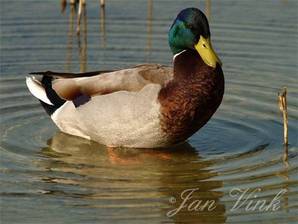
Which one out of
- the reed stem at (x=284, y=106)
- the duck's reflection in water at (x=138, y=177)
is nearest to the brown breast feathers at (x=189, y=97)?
the duck's reflection in water at (x=138, y=177)

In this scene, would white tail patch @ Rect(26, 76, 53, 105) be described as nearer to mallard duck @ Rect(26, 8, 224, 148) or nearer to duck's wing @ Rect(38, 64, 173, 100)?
duck's wing @ Rect(38, 64, 173, 100)

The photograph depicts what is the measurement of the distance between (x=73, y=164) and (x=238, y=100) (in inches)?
89.1

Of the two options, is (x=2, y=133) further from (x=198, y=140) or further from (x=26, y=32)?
(x=26, y=32)

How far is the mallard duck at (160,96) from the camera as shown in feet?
26.5

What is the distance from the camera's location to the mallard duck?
8078mm

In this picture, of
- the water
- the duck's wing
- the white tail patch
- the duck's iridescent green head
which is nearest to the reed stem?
the water

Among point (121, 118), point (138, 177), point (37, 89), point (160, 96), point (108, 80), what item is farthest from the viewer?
point (37, 89)

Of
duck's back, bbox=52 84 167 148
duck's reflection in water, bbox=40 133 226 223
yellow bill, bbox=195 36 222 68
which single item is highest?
yellow bill, bbox=195 36 222 68

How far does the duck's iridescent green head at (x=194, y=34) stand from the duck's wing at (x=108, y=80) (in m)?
0.26

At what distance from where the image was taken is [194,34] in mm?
8266

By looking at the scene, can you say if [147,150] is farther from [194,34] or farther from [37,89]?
[37,89]

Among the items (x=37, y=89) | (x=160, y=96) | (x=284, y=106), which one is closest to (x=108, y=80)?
(x=160, y=96)

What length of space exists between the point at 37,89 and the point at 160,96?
155 centimetres

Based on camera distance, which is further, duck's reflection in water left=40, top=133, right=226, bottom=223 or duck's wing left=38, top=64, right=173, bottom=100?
duck's wing left=38, top=64, right=173, bottom=100
